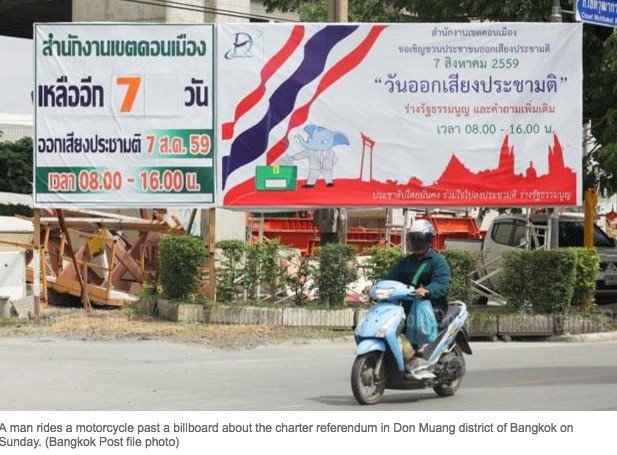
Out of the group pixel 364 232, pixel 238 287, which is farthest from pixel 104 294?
pixel 364 232

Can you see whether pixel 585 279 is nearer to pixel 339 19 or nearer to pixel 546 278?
pixel 546 278

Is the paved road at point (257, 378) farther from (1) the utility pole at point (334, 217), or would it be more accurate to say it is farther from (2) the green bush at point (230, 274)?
(1) the utility pole at point (334, 217)

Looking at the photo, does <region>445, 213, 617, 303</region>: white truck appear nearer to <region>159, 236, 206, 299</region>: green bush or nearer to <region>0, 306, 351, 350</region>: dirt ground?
<region>0, 306, 351, 350</region>: dirt ground

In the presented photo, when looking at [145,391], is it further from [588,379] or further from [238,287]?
[238,287]

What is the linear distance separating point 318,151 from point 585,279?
4.83 metres

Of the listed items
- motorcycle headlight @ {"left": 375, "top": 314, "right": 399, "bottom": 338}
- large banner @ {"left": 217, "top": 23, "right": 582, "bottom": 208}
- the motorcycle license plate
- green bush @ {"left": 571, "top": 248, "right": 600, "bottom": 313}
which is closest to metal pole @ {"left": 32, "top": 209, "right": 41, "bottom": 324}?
large banner @ {"left": 217, "top": 23, "right": 582, "bottom": 208}

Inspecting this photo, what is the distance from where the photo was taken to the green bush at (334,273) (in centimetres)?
1831

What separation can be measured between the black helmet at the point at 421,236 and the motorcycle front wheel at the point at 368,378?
1161 millimetres

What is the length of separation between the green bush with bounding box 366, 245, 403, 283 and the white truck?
2.13m

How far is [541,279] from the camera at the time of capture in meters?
18.3

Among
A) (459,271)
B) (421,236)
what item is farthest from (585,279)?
(421,236)

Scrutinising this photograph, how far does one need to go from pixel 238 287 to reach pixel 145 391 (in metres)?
7.05

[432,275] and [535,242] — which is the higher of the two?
[535,242]

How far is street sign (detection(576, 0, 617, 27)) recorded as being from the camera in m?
20.3
